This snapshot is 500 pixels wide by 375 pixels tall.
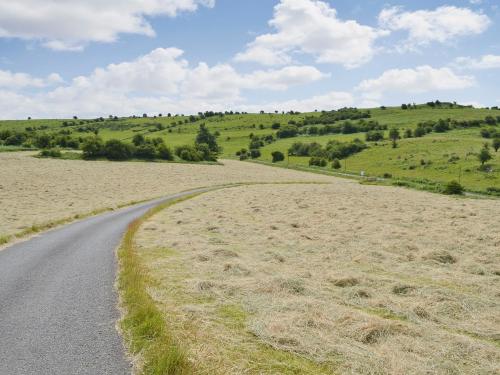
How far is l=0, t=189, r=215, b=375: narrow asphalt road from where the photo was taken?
8.90 metres

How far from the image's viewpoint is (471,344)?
975 cm

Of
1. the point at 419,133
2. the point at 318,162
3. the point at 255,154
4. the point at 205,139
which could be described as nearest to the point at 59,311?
the point at 318,162

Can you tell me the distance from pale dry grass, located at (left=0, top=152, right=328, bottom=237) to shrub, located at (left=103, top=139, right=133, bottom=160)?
12.4m

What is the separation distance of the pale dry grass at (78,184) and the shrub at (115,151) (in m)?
12.4

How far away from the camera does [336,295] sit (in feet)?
45.3

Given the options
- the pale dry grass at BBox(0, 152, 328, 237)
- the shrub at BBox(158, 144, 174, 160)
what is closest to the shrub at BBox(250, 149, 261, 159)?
the shrub at BBox(158, 144, 174, 160)

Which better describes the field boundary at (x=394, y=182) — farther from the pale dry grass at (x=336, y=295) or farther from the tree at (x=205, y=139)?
the pale dry grass at (x=336, y=295)

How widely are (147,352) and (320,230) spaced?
2085 centimetres

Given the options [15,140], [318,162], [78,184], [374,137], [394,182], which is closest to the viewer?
[78,184]

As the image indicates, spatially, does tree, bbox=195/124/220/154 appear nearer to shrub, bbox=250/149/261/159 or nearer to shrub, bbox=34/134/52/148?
shrub, bbox=250/149/261/159

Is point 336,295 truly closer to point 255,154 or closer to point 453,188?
point 453,188

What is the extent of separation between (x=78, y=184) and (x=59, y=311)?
208ft

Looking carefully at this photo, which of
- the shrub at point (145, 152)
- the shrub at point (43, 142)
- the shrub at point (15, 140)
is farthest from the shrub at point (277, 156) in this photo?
the shrub at point (15, 140)

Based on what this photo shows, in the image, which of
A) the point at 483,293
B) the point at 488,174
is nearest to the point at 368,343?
the point at 483,293
